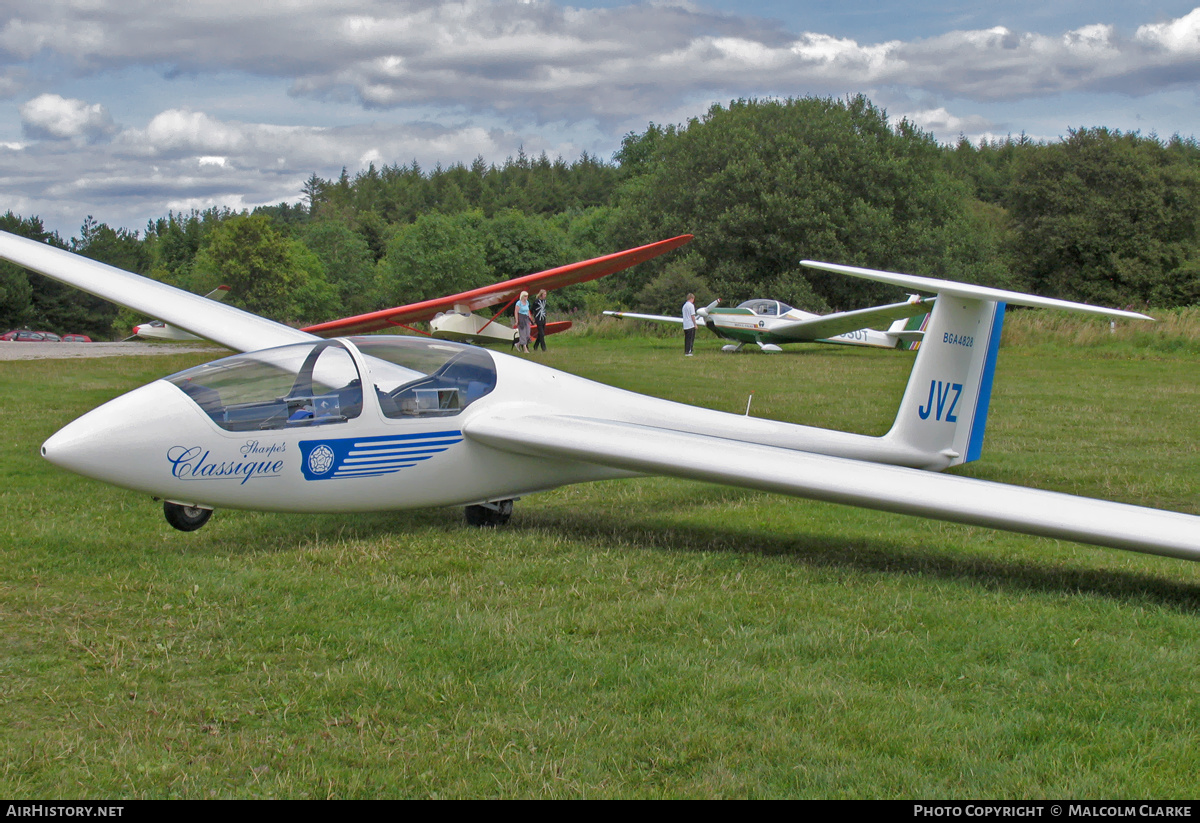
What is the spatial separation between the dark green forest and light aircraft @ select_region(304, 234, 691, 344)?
23028 mm

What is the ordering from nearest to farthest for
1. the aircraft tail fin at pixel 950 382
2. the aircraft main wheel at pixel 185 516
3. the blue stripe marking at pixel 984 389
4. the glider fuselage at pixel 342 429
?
the glider fuselage at pixel 342 429 → the aircraft main wheel at pixel 185 516 → the aircraft tail fin at pixel 950 382 → the blue stripe marking at pixel 984 389

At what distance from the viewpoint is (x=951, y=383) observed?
25.4 ft

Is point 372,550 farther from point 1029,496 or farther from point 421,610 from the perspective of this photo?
point 1029,496

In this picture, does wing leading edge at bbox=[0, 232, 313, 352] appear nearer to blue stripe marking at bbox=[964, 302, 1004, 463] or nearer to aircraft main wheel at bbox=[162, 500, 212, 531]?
aircraft main wheel at bbox=[162, 500, 212, 531]

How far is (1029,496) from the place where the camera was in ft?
18.4

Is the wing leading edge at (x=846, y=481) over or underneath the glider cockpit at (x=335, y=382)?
underneath

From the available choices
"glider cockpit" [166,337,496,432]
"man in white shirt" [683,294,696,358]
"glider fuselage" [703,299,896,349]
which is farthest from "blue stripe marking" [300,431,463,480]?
"glider fuselage" [703,299,896,349]

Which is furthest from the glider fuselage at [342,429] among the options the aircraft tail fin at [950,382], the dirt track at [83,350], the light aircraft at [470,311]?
the dirt track at [83,350]

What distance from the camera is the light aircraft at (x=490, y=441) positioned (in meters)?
5.64

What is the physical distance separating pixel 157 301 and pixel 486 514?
5615 millimetres

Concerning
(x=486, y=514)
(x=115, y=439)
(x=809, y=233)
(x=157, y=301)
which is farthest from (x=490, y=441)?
(x=809, y=233)

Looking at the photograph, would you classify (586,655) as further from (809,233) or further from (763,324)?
(809,233)

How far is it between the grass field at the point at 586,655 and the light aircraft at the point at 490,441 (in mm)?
455

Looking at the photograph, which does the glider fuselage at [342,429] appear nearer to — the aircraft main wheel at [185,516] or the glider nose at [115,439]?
the glider nose at [115,439]
